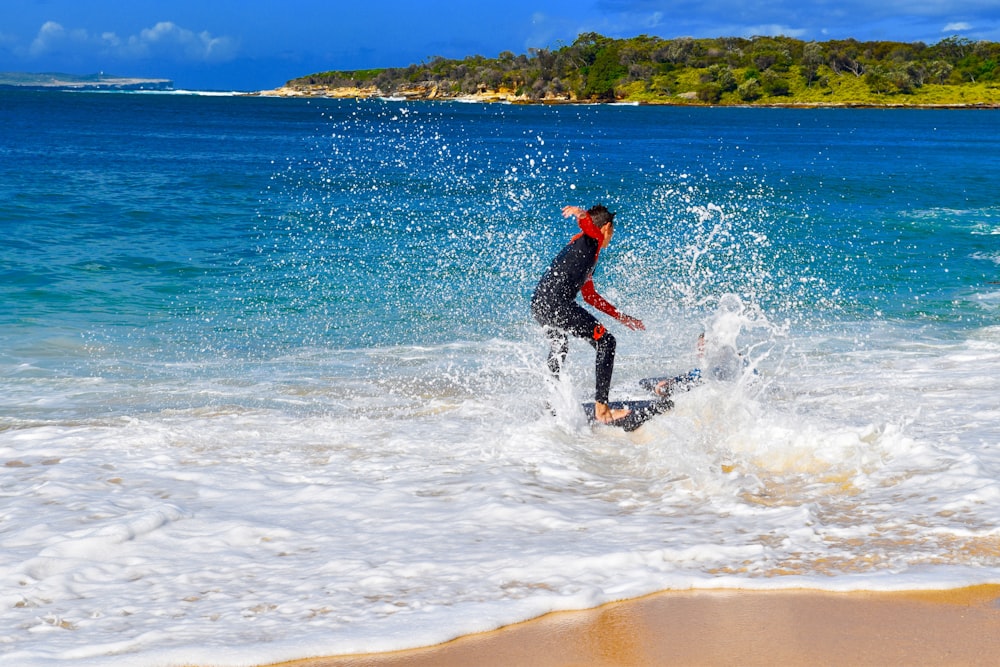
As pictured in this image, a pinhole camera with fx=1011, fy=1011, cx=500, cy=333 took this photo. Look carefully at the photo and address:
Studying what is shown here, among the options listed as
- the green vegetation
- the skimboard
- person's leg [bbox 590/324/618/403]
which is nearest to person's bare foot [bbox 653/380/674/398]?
the skimboard

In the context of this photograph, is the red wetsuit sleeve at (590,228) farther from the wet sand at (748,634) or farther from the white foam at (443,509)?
the wet sand at (748,634)

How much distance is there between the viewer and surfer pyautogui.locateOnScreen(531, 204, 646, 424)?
7.98 m

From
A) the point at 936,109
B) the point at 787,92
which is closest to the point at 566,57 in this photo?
the point at 787,92

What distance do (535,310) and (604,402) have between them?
94 cm

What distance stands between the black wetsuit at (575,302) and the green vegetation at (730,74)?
150 m

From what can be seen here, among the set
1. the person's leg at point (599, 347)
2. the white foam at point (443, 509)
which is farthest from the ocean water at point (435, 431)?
the person's leg at point (599, 347)

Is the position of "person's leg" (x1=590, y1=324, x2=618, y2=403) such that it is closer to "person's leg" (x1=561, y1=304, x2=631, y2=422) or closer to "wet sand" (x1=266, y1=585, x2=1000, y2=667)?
"person's leg" (x1=561, y1=304, x2=631, y2=422)

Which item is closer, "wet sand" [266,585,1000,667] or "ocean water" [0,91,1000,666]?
"wet sand" [266,585,1000,667]

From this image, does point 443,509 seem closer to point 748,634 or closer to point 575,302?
point 748,634

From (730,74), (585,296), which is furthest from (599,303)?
(730,74)

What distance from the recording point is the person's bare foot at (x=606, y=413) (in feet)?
26.5

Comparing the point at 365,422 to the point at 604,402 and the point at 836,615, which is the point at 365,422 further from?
the point at 836,615

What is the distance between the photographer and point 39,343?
39.0ft

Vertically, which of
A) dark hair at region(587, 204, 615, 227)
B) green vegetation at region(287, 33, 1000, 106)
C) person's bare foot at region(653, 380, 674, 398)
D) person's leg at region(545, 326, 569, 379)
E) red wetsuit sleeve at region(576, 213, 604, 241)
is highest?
green vegetation at region(287, 33, 1000, 106)
